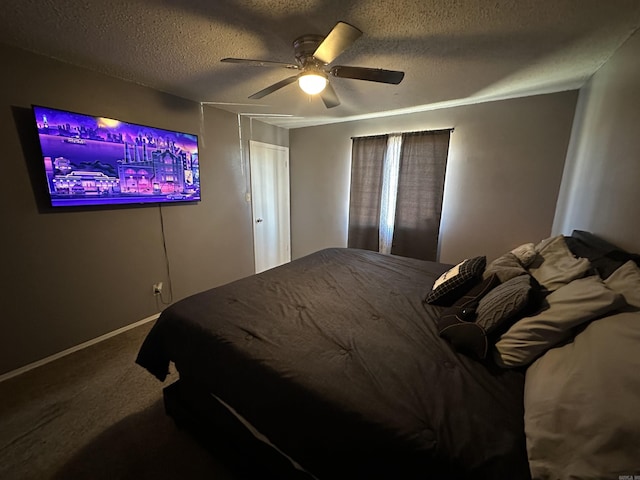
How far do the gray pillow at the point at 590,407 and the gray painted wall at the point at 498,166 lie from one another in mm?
2315

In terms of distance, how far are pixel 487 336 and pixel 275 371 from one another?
3.02 ft

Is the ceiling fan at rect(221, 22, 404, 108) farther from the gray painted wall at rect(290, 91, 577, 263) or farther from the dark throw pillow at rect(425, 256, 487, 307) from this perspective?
the gray painted wall at rect(290, 91, 577, 263)

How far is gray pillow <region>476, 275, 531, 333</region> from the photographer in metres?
1.10

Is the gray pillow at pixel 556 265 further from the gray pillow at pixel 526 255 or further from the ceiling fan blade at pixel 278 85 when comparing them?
the ceiling fan blade at pixel 278 85

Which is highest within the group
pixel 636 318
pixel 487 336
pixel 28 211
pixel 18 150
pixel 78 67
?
pixel 78 67

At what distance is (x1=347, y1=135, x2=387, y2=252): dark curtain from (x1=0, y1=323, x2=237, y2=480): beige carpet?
279 centimetres

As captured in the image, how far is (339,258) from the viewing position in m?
2.58

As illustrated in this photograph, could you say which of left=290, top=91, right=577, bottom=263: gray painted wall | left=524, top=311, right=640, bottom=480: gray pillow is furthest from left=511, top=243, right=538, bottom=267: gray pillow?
left=290, top=91, right=577, bottom=263: gray painted wall

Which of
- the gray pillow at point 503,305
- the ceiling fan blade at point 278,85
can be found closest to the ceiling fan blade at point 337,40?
the ceiling fan blade at point 278,85

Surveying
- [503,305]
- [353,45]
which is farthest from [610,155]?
[353,45]

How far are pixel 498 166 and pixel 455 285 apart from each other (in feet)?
6.52

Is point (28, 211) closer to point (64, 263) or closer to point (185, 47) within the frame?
point (64, 263)

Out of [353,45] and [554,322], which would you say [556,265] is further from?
[353,45]

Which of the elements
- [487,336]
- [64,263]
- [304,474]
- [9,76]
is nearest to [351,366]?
[304,474]
